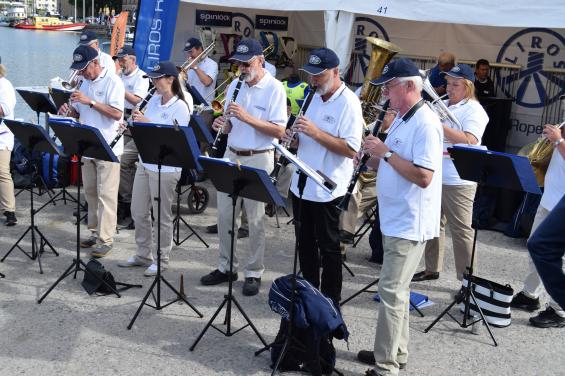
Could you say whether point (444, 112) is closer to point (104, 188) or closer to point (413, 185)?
point (413, 185)

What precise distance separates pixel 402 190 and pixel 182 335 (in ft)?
6.41

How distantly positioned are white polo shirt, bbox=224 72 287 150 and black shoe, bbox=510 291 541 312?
8.03 ft

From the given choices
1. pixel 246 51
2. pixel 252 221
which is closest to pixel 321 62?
pixel 246 51

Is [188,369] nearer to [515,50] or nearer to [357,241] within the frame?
[357,241]

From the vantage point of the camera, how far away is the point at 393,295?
3850 mm

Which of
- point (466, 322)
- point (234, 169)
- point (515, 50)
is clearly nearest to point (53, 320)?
point (234, 169)

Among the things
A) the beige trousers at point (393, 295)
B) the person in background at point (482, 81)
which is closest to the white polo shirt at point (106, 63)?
the beige trousers at point (393, 295)

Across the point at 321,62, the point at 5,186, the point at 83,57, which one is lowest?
the point at 5,186

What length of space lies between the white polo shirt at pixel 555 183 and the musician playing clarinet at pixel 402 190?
1.54 meters

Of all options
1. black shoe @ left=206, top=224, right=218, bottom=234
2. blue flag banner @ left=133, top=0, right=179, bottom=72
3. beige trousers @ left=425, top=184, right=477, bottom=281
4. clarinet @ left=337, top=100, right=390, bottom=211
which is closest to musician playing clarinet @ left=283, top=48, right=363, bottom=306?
clarinet @ left=337, top=100, right=390, bottom=211

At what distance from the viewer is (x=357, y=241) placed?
6.97 m

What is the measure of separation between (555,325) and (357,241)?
93.9 inches

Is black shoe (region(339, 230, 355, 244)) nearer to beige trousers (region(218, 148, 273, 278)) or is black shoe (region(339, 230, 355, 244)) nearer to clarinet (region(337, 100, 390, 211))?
beige trousers (region(218, 148, 273, 278))

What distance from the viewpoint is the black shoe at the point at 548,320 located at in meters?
5.05
